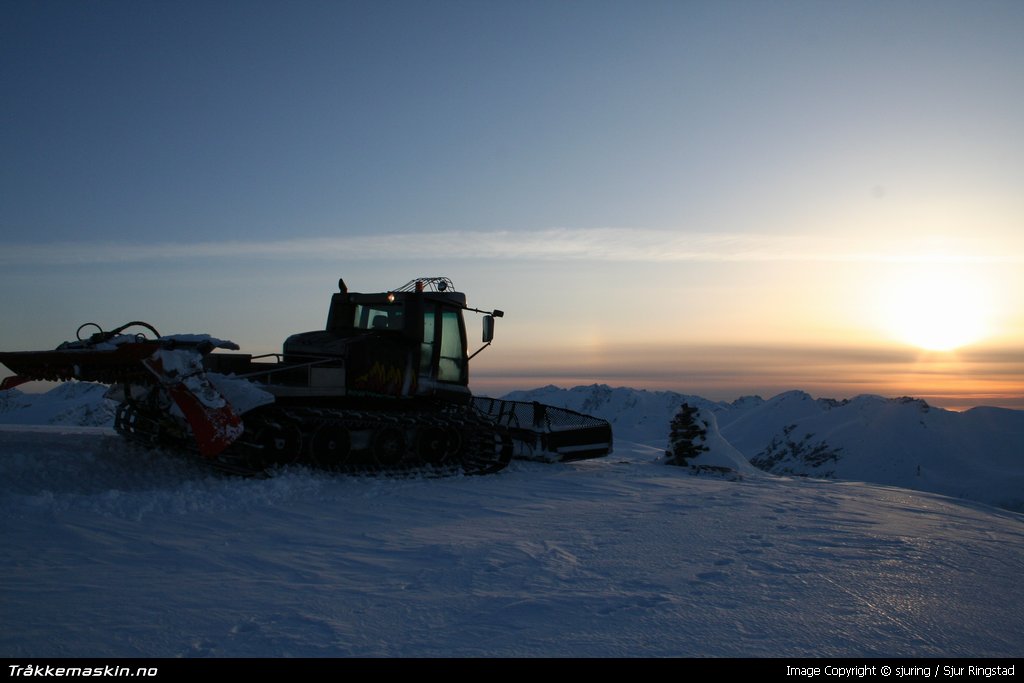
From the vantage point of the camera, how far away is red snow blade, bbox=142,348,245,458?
27.4 ft

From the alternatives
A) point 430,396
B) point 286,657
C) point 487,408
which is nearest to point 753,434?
point 487,408

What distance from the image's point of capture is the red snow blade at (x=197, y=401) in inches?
328

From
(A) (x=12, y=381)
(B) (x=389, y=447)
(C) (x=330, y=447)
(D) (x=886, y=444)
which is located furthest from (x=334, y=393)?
(D) (x=886, y=444)

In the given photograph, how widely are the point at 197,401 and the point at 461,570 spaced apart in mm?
4767

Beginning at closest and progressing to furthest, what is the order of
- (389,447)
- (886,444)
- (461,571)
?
(461,571)
(389,447)
(886,444)

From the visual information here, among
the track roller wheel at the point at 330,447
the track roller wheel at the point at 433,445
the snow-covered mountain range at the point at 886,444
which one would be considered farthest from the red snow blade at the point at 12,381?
the snow-covered mountain range at the point at 886,444

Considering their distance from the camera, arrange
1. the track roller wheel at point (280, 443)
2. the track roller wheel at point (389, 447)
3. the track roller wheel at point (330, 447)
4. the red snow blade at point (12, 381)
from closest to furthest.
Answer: the red snow blade at point (12, 381), the track roller wheel at point (280, 443), the track roller wheel at point (330, 447), the track roller wheel at point (389, 447)

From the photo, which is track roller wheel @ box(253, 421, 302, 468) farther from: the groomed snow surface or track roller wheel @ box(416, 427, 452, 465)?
track roller wheel @ box(416, 427, 452, 465)

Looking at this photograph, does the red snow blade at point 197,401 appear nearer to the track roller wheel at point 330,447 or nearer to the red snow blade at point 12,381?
the track roller wheel at point 330,447

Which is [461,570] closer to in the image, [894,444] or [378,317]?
[378,317]

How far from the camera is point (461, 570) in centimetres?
518

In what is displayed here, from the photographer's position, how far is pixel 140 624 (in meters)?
3.78

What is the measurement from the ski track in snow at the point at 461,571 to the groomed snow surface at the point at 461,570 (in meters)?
0.02

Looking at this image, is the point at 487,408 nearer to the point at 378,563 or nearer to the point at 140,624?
the point at 378,563
